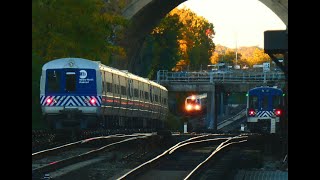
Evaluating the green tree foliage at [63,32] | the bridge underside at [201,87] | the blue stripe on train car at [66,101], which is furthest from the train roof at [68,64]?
the bridge underside at [201,87]

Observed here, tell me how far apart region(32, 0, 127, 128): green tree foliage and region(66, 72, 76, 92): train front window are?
22.0 ft

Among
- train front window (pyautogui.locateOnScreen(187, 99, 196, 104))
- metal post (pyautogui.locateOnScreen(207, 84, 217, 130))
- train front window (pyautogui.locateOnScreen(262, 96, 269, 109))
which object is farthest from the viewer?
train front window (pyautogui.locateOnScreen(187, 99, 196, 104))

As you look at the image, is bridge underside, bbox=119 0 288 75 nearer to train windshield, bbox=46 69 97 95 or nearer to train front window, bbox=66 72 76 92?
train windshield, bbox=46 69 97 95

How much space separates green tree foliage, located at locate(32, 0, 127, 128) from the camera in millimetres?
34094

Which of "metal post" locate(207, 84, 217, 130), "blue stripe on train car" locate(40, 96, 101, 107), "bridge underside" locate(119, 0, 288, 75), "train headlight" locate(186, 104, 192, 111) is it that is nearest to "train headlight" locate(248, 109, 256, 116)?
"blue stripe on train car" locate(40, 96, 101, 107)

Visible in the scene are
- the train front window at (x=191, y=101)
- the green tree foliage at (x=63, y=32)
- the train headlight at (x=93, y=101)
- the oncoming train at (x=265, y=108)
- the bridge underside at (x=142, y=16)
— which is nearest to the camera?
the train headlight at (x=93, y=101)

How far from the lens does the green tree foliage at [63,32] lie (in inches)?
1342

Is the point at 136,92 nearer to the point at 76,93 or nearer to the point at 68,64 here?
the point at 76,93

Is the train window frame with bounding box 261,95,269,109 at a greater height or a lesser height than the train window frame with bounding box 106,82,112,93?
lesser

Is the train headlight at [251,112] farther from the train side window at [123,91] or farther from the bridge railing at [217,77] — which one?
the bridge railing at [217,77]

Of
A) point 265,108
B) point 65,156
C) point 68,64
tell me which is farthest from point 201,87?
point 65,156

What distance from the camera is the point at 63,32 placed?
34.9m

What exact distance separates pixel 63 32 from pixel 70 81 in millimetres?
8480

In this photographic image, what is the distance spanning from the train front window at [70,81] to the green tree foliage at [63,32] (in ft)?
22.0
